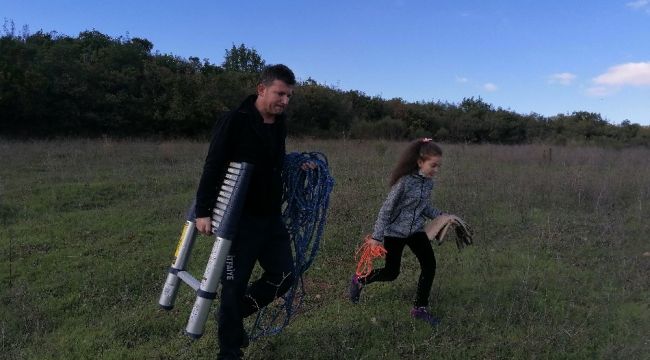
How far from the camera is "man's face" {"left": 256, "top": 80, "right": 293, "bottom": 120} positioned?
3.22 m

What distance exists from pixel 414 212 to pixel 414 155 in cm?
48

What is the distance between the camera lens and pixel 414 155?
431 cm

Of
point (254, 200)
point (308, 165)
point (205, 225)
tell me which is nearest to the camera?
point (205, 225)

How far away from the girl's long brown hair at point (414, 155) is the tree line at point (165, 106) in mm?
23170

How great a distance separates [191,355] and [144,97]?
25.7 m

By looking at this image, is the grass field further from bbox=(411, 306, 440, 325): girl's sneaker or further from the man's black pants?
the man's black pants

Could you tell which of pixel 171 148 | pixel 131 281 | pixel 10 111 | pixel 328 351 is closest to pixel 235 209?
pixel 328 351

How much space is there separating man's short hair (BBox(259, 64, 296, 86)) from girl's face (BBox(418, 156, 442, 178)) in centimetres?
151

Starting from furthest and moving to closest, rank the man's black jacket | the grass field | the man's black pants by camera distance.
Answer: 1. the grass field
2. the man's black pants
3. the man's black jacket

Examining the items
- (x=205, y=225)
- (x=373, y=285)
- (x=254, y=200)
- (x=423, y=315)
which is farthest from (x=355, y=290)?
(x=205, y=225)

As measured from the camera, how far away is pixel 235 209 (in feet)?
10.1

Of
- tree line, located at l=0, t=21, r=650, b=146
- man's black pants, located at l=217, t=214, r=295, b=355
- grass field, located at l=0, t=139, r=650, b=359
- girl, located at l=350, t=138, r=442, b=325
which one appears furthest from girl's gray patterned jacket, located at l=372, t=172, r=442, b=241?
tree line, located at l=0, t=21, r=650, b=146

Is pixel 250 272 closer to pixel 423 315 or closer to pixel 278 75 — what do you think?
pixel 278 75

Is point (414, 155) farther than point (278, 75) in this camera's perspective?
Yes
